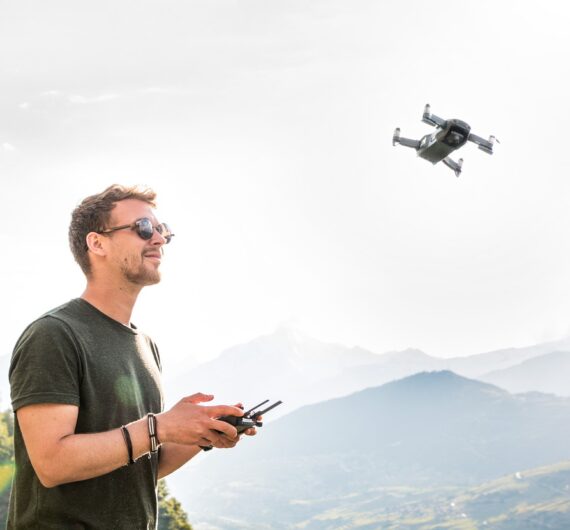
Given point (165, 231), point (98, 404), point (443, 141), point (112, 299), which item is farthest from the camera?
point (443, 141)

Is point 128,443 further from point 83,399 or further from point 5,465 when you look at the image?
point 5,465

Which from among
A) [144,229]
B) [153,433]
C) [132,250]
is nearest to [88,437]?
[153,433]

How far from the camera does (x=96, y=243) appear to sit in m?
4.56

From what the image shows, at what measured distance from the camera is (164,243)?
Answer: 4.82 metres

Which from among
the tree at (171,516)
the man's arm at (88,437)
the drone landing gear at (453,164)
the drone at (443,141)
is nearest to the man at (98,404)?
the man's arm at (88,437)

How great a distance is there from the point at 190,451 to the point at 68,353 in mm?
1618

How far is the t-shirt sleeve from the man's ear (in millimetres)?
793

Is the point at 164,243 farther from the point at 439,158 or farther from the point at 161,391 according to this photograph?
the point at 439,158

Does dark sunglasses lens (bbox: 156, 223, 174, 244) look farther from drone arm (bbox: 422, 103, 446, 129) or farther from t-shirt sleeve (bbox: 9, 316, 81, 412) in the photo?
drone arm (bbox: 422, 103, 446, 129)

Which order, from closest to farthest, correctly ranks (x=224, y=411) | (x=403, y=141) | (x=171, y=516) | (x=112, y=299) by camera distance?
(x=224, y=411), (x=112, y=299), (x=403, y=141), (x=171, y=516)

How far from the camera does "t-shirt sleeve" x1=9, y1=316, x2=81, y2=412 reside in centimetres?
360

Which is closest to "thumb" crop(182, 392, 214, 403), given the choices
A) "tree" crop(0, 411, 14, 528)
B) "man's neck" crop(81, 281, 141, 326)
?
"man's neck" crop(81, 281, 141, 326)

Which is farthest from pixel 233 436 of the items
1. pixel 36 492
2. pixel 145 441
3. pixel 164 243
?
pixel 164 243

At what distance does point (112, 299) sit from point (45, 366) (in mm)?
917
